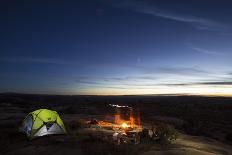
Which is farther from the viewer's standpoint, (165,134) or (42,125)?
(42,125)

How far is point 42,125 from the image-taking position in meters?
24.8

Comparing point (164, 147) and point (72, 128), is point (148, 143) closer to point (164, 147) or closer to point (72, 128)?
point (164, 147)

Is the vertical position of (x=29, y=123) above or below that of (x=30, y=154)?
above

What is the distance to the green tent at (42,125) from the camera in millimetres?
24484

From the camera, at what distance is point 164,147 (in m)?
21.2

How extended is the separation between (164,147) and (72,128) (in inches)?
448

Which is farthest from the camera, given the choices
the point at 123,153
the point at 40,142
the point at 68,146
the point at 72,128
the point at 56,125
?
the point at 72,128

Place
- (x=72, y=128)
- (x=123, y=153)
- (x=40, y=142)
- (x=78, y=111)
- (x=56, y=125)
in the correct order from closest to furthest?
(x=123, y=153) → (x=40, y=142) → (x=56, y=125) → (x=72, y=128) → (x=78, y=111)

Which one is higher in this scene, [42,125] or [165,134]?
[42,125]

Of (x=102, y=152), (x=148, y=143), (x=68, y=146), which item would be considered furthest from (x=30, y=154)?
(x=148, y=143)

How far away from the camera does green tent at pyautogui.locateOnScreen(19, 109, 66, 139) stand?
2448cm

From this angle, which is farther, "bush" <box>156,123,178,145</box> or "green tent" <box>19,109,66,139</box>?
"green tent" <box>19,109,66,139</box>

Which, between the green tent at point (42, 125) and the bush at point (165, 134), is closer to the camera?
the bush at point (165, 134)

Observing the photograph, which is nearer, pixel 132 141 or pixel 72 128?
pixel 132 141
